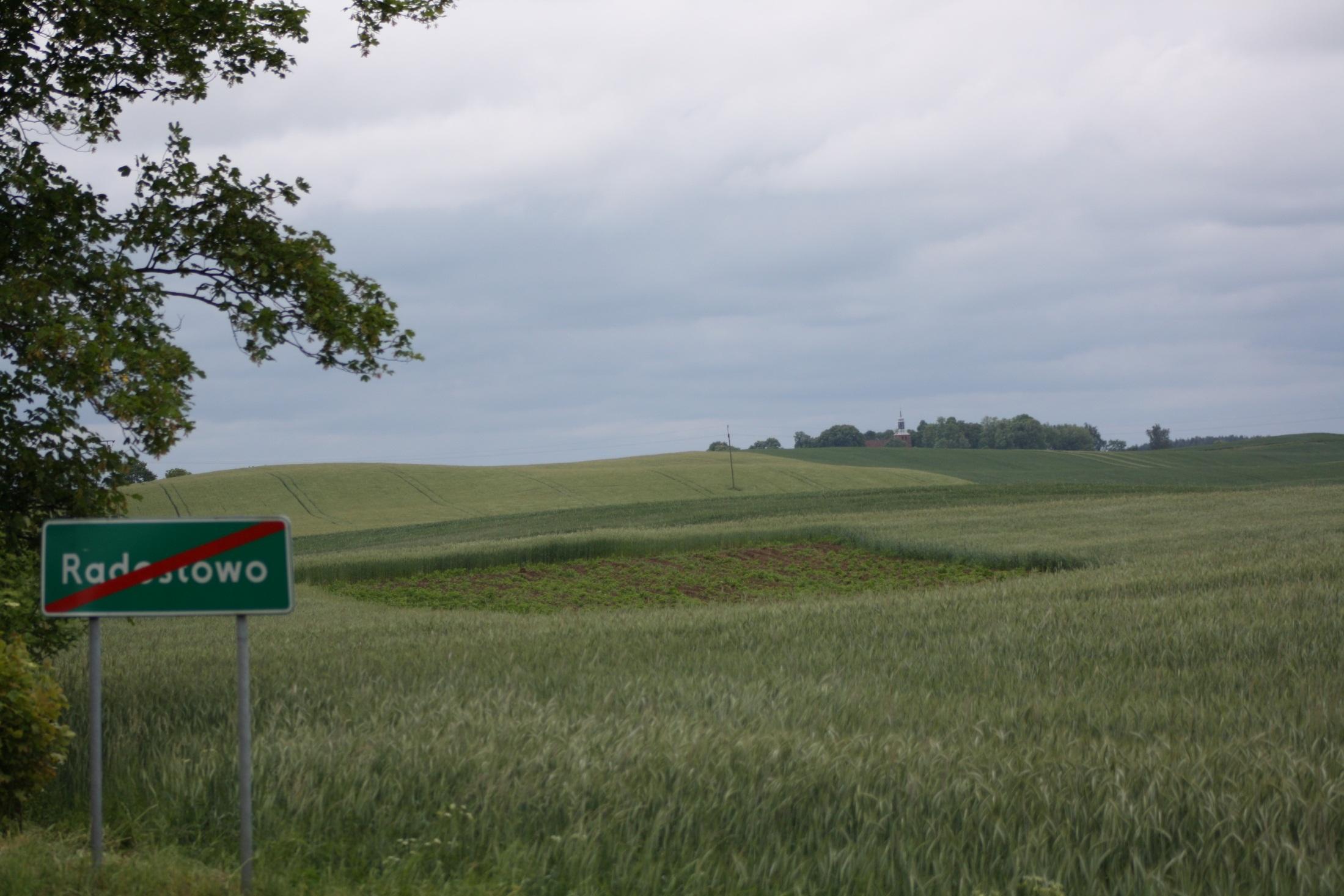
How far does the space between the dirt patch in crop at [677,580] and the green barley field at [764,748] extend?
5.41 meters

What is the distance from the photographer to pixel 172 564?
468 cm

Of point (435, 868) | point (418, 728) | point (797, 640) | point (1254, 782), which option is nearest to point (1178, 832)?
point (1254, 782)

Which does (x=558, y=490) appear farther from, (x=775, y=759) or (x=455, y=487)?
(x=775, y=759)

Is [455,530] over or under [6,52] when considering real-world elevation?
under

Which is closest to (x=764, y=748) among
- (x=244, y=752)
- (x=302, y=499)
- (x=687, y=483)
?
(x=244, y=752)

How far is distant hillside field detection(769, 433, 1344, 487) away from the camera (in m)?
70.8

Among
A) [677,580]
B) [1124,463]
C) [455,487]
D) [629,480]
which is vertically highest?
[1124,463]

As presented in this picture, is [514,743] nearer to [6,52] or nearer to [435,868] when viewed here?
[435,868]

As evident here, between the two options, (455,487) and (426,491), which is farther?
(455,487)

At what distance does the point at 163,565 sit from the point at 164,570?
0.02 m

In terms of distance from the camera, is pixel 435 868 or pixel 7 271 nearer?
pixel 435 868

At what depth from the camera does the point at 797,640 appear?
10.8 m

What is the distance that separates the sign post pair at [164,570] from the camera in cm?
464

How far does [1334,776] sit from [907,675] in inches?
141
